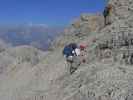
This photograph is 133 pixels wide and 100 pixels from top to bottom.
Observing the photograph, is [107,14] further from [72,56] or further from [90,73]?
[90,73]

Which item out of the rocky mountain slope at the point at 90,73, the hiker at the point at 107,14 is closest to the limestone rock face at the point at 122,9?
the rocky mountain slope at the point at 90,73

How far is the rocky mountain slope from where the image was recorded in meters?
20.2

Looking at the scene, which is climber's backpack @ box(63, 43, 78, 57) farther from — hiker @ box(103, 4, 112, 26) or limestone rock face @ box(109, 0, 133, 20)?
hiker @ box(103, 4, 112, 26)

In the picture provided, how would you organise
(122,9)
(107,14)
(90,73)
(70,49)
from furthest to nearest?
(107,14) → (122,9) → (70,49) → (90,73)

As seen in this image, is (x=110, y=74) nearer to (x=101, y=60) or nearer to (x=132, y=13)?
(x=101, y=60)

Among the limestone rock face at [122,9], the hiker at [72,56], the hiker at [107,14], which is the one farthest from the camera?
the hiker at [107,14]

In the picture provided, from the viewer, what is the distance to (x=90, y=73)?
A: 903 inches

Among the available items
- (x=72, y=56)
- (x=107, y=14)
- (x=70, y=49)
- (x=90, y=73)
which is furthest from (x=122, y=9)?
(x=90, y=73)

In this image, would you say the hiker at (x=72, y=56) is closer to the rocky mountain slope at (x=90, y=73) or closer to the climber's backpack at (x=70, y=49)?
the climber's backpack at (x=70, y=49)

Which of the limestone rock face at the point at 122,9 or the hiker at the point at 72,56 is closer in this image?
the hiker at the point at 72,56

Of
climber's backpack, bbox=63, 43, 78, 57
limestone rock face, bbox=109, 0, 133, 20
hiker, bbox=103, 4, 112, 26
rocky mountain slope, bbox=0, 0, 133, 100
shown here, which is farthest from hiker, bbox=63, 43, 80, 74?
hiker, bbox=103, 4, 112, 26

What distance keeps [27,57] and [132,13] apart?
18.9 meters

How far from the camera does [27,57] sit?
153 ft

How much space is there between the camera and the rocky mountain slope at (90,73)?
20.2 metres
